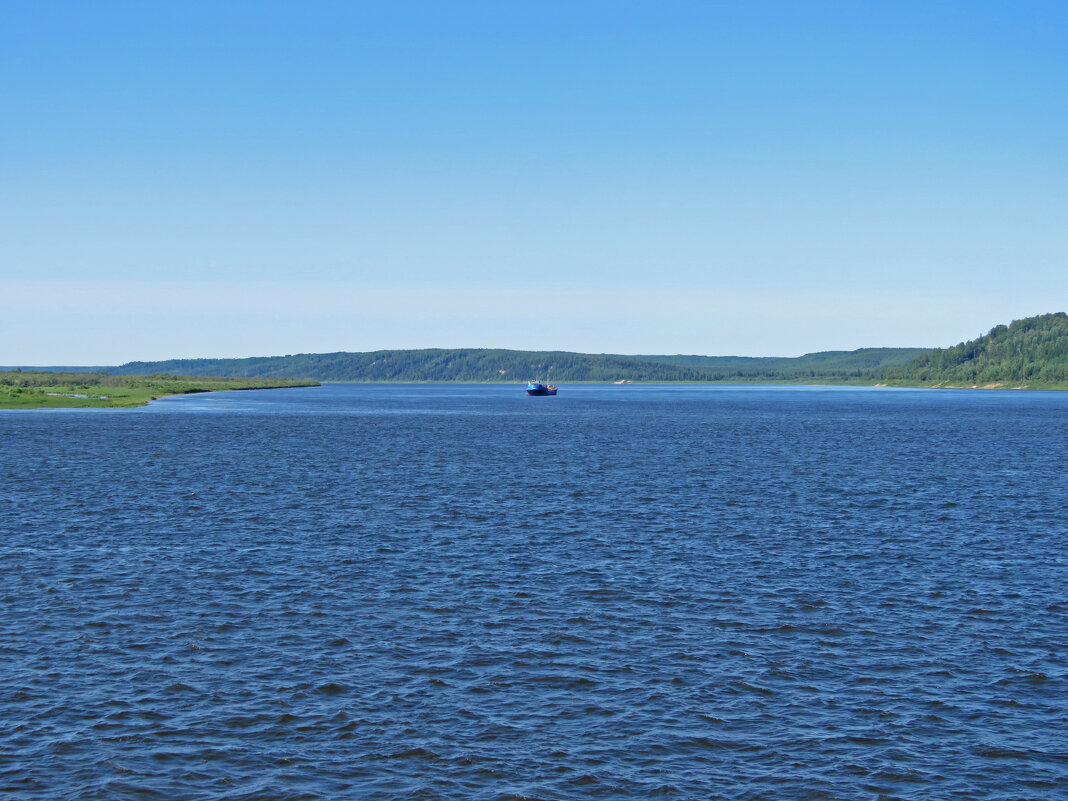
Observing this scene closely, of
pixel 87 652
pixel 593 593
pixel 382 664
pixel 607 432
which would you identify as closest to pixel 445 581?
pixel 593 593

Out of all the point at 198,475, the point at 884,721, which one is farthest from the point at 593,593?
the point at 198,475

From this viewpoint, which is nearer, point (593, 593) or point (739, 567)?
point (593, 593)

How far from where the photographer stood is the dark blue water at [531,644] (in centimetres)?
2059

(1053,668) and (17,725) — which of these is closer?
(17,725)

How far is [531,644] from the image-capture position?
2917cm

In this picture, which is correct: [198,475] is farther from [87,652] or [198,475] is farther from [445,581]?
[87,652]

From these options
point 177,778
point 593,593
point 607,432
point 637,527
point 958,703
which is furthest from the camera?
point 607,432

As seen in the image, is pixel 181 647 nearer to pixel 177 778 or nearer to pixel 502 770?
pixel 177 778

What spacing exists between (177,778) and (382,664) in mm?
7859

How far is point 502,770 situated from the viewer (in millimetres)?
20422

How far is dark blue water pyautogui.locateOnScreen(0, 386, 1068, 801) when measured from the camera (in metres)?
20.6

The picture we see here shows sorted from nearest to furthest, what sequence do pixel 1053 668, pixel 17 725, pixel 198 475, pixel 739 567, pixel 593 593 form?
1. pixel 17 725
2. pixel 1053 668
3. pixel 593 593
4. pixel 739 567
5. pixel 198 475

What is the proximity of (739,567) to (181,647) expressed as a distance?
73.6ft

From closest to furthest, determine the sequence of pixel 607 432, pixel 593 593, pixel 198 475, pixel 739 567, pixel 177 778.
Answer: pixel 177 778
pixel 593 593
pixel 739 567
pixel 198 475
pixel 607 432
